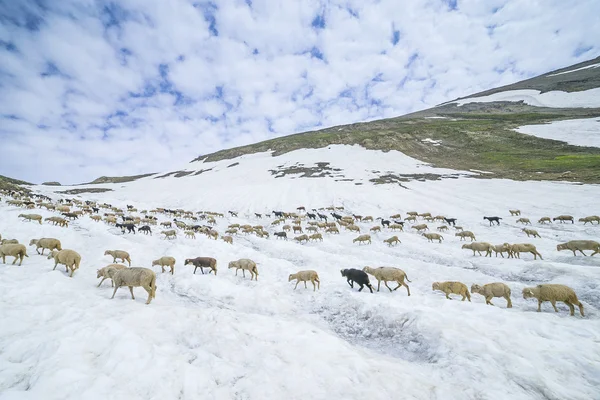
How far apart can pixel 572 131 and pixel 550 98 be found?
74.2 m

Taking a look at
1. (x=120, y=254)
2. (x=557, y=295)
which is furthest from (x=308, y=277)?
(x=120, y=254)

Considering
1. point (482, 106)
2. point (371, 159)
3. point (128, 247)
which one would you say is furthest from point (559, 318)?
point (482, 106)

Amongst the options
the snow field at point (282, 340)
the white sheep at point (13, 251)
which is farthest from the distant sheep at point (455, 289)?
the white sheep at point (13, 251)

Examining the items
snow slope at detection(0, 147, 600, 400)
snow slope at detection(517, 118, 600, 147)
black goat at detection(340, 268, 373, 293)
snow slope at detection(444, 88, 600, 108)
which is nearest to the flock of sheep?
black goat at detection(340, 268, 373, 293)

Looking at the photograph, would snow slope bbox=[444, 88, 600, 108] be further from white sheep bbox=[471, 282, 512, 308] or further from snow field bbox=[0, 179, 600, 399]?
white sheep bbox=[471, 282, 512, 308]

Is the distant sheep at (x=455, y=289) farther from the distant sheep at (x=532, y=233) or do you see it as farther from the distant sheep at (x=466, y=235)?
the distant sheep at (x=532, y=233)

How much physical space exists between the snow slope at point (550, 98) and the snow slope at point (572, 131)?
39.7m

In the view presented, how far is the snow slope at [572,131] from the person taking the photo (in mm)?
73938

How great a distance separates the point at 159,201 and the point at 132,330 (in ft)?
195

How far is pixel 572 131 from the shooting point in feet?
268

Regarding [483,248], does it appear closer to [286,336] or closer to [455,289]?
[455,289]

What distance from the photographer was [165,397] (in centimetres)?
628

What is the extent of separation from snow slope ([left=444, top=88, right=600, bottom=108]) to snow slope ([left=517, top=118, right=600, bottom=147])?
39.7 meters

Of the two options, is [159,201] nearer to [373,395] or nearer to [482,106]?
[373,395]
